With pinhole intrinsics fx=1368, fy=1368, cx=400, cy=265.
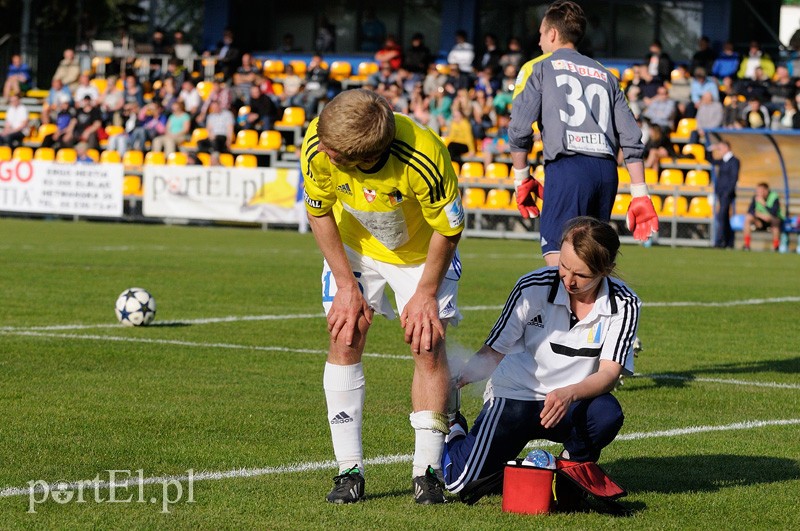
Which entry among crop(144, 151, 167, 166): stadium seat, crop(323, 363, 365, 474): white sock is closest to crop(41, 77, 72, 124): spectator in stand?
crop(144, 151, 167, 166): stadium seat

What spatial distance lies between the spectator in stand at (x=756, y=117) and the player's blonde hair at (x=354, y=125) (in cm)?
2303

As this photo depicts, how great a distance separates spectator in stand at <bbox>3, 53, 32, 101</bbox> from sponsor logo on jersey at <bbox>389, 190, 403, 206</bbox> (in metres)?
34.7

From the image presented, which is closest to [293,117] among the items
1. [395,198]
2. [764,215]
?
[764,215]

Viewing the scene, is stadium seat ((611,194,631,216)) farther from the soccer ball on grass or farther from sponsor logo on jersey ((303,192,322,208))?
sponsor logo on jersey ((303,192,322,208))

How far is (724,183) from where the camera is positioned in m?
25.7

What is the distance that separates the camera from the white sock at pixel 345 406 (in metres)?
5.36

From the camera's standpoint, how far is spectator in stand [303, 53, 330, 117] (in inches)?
1276

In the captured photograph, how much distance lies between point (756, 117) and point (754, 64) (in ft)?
13.2

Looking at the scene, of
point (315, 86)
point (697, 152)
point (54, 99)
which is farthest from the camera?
point (54, 99)

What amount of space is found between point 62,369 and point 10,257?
32.6ft

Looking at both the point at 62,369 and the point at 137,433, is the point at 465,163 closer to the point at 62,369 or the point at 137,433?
the point at 62,369

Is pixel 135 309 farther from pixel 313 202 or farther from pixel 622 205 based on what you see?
pixel 622 205

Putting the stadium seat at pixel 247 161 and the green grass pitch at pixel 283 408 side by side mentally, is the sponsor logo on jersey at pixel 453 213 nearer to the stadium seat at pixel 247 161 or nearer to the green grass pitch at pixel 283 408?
the green grass pitch at pixel 283 408

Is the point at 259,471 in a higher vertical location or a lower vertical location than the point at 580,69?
lower
